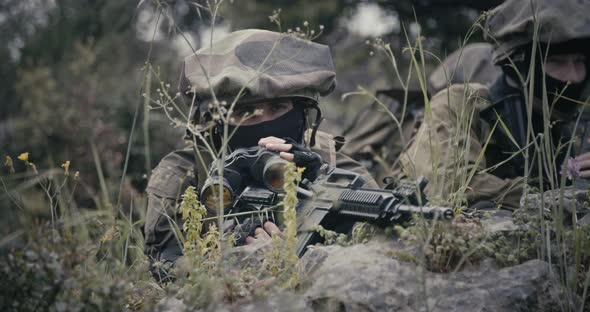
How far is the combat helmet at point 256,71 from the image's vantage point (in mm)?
3262

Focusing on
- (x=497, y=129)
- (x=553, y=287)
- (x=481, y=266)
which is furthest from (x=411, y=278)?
(x=497, y=129)

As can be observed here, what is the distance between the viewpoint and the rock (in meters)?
2.09

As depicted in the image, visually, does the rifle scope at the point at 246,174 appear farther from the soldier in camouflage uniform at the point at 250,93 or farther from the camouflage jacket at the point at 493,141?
the camouflage jacket at the point at 493,141

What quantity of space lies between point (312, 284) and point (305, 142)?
1.43 metres

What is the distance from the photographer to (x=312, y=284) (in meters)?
2.21

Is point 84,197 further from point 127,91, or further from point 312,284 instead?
point 312,284

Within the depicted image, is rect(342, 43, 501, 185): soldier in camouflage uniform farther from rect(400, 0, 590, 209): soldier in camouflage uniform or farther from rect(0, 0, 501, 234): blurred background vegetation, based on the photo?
rect(400, 0, 590, 209): soldier in camouflage uniform

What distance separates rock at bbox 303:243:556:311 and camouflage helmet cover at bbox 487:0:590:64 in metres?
1.76

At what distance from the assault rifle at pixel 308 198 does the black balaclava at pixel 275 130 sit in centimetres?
48

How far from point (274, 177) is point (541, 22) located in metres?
1.99

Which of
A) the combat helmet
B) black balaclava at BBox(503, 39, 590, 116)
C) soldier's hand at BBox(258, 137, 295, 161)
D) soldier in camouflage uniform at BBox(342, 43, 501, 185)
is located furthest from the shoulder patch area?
black balaclava at BBox(503, 39, 590, 116)

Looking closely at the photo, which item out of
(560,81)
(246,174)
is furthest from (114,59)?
(246,174)

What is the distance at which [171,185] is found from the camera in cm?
366

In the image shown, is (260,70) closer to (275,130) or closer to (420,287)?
(275,130)
